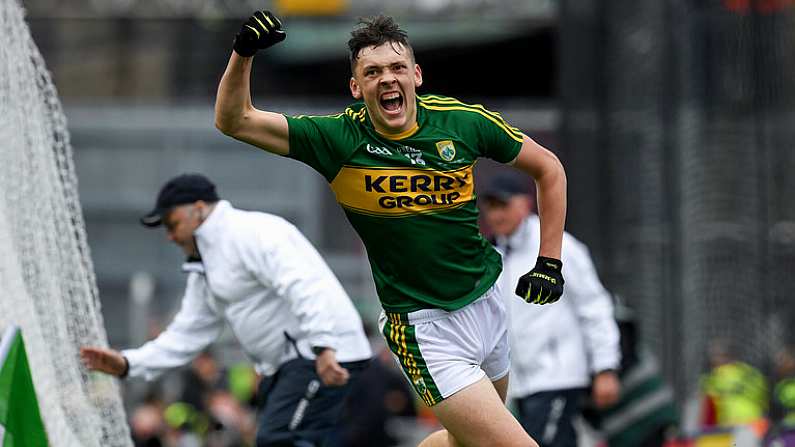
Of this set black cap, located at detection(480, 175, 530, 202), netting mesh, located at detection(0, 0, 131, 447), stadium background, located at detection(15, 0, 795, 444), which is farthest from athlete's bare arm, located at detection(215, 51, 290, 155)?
stadium background, located at detection(15, 0, 795, 444)

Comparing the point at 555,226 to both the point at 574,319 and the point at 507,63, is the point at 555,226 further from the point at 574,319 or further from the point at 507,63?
the point at 507,63

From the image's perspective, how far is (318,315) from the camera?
7.14 metres

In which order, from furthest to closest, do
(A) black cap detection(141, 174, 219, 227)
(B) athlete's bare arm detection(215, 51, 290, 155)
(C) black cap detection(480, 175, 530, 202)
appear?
(C) black cap detection(480, 175, 530, 202) < (A) black cap detection(141, 174, 219, 227) < (B) athlete's bare arm detection(215, 51, 290, 155)

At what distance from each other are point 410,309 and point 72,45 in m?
18.8

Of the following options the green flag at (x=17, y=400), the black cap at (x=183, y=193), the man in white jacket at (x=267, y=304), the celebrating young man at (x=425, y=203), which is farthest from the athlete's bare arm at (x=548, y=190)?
the green flag at (x=17, y=400)

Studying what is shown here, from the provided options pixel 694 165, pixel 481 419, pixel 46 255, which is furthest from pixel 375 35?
pixel 694 165

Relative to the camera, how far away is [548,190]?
609 centimetres

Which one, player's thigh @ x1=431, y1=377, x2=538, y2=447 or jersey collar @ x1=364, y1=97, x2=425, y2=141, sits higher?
jersey collar @ x1=364, y1=97, x2=425, y2=141

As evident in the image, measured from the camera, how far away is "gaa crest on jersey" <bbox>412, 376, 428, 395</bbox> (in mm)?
6145

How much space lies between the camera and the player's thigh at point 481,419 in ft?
19.4

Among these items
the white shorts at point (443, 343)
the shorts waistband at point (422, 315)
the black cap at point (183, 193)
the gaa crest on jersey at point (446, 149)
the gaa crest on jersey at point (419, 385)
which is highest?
the gaa crest on jersey at point (446, 149)

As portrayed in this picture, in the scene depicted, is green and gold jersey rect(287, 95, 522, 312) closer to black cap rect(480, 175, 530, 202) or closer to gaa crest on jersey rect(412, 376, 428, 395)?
gaa crest on jersey rect(412, 376, 428, 395)

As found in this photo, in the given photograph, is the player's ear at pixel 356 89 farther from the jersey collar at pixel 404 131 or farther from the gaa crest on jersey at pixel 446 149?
the gaa crest on jersey at pixel 446 149

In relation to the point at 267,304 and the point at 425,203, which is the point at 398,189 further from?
the point at 267,304
